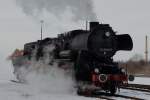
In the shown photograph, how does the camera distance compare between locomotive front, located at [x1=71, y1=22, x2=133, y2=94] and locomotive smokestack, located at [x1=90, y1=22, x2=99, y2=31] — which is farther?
locomotive smokestack, located at [x1=90, y1=22, x2=99, y2=31]

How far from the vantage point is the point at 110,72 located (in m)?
17.9

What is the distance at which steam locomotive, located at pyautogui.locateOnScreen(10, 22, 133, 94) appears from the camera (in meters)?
17.7

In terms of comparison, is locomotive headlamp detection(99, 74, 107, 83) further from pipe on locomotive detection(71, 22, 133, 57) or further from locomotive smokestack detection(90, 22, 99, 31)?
locomotive smokestack detection(90, 22, 99, 31)

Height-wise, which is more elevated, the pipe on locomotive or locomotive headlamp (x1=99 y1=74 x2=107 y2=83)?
the pipe on locomotive

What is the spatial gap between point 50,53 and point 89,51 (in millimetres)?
3425

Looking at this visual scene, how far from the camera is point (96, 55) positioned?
1811 cm

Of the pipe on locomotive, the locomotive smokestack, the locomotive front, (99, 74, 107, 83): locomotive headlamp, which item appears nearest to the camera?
(99, 74, 107, 83): locomotive headlamp

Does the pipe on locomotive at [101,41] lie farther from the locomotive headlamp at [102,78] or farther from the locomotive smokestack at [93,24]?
the locomotive headlamp at [102,78]

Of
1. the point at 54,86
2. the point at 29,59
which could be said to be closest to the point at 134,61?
the point at 29,59

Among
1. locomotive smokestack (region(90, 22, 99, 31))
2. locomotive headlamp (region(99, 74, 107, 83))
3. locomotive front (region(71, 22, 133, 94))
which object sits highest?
locomotive smokestack (region(90, 22, 99, 31))

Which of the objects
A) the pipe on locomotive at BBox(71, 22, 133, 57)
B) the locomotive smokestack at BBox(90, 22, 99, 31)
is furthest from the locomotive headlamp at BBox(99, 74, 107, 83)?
the locomotive smokestack at BBox(90, 22, 99, 31)

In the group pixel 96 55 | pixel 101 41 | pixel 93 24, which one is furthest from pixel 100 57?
pixel 93 24

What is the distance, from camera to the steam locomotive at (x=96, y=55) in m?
17.7

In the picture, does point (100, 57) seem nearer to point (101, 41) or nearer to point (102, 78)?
point (101, 41)
